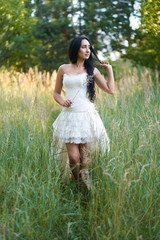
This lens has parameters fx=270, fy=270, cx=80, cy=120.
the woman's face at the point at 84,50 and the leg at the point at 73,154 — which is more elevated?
the woman's face at the point at 84,50

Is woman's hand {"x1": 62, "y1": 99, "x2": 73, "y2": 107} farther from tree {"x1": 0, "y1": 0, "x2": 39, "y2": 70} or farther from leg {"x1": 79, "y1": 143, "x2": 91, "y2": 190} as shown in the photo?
tree {"x1": 0, "y1": 0, "x2": 39, "y2": 70}

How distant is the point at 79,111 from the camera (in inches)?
116

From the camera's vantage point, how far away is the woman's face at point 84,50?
2969 millimetres

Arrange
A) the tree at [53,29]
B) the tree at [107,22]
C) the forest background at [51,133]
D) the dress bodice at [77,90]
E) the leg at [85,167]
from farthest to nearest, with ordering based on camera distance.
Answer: the tree at [53,29], the tree at [107,22], the dress bodice at [77,90], the leg at [85,167], the forest background at [51,133]

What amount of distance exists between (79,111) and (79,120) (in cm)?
11

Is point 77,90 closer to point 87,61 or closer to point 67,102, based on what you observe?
point 67,102

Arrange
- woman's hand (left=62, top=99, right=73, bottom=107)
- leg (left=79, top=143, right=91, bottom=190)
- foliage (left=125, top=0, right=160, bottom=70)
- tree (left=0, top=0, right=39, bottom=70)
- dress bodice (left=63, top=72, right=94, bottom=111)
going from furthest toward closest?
tree (left=0, top=0, right=39, bottom=70), foliage (left=125, top=0, right=160, bottom=70), dress bodice (left=63, top=72, right=94, bottom=111), woman's hand (left=62, top=99, right=73, bottom=107), leg (left=79, top=143, right=91, bottom=190)

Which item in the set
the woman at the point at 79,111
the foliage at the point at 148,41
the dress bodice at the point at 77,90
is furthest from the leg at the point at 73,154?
the foliage at the point at 148,41

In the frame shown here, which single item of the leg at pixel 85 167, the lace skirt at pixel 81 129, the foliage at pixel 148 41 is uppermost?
the foliage at pixel 148 41

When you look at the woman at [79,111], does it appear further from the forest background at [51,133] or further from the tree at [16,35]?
the tree at [16,35]

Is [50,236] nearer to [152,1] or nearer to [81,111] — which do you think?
[81,111]

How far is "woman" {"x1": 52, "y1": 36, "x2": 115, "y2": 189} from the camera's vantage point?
9.38ft

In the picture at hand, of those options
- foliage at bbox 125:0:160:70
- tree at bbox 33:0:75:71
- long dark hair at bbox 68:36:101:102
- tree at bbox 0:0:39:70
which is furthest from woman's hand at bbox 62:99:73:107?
tree at bbox 33:0:75:71

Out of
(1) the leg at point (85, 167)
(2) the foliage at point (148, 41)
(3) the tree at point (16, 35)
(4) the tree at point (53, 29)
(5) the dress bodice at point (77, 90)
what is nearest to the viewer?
(1) the leg at point (85, 167)
